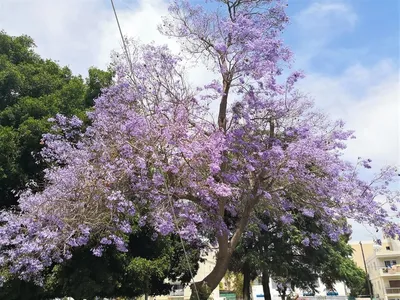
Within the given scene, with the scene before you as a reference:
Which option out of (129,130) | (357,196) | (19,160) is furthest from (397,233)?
(19,160)

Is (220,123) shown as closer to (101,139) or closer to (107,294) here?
(101,139)

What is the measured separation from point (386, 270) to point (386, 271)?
12cm

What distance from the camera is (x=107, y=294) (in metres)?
9.82

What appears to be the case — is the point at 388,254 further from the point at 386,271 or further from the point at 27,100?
the point at 27,100

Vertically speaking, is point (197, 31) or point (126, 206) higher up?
point (197, 31)

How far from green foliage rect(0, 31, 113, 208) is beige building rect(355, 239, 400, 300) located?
93.2 ft

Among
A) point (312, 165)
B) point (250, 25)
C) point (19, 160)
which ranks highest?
point (250, 25)

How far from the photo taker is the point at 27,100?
10.3 m

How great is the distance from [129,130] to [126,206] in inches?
60.0

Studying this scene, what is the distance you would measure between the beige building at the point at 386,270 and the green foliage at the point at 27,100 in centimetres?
2841

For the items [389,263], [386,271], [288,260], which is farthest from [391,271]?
[288,260]

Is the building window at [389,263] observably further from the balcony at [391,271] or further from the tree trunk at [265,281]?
the tree trunk at [265,281]

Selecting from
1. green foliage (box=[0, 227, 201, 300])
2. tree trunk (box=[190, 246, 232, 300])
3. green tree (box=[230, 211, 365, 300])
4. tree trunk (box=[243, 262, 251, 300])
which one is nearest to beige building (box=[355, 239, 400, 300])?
green tree (box=[230, 211, 365, 300])

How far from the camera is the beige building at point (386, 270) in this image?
33.6m
